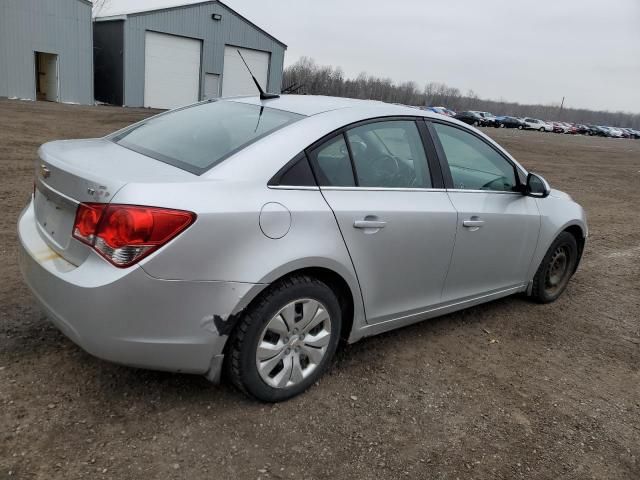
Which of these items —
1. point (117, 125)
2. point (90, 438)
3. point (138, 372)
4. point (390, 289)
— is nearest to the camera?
point (90, 438)

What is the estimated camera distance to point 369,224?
3029 millimetres

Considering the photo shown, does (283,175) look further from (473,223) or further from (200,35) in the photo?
(200,35)

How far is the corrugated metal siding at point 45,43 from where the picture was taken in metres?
25.5

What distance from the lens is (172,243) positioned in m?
2.37

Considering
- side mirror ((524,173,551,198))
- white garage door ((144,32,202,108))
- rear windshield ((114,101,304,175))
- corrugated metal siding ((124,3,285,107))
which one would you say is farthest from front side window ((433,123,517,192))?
white garage door ((144,32,202,108))

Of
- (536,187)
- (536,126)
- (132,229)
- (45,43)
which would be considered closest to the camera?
(132,229)

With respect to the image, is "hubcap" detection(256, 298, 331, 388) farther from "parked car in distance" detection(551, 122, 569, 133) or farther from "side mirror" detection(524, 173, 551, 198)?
"parked car in distance" detection(551, 122, 569, 133)

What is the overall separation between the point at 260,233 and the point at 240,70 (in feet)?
111

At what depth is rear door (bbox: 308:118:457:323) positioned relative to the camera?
300 centimetres

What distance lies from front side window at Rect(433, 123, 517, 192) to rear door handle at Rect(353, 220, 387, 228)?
0.83m

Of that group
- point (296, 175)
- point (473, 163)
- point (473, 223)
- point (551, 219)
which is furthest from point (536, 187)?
point (296, 175)

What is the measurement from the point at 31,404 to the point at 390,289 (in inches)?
78.2

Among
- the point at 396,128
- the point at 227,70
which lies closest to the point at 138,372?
the point at 396,128

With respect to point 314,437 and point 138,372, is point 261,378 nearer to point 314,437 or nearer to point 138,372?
point 314,437
